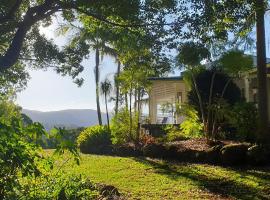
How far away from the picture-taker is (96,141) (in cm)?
2158

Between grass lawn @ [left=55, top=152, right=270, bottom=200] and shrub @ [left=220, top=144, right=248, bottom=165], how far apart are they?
45 cm

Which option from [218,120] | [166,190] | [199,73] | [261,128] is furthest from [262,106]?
[166,190]

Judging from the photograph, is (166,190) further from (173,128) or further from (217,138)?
(173,128)

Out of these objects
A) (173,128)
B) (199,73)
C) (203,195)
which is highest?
(199,73)

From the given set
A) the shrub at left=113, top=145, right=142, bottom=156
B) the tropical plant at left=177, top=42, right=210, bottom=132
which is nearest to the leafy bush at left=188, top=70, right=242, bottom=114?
the tropical plant at left=177, top=42, right=210, bottom=132

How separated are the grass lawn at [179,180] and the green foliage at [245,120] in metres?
2.13

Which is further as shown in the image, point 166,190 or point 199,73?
point 199,73

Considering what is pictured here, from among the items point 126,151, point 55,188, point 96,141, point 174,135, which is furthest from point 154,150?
point 55,188

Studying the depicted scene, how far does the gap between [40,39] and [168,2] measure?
5.32 meters

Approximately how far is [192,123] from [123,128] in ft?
9.70

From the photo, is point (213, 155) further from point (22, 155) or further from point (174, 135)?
point (22, 155)

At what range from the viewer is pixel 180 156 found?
15570 mm

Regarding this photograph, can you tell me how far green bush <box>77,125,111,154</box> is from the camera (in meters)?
21.0

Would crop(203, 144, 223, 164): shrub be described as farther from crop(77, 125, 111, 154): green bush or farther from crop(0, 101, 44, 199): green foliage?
crop(0, 101, 44, 199): green foliage
